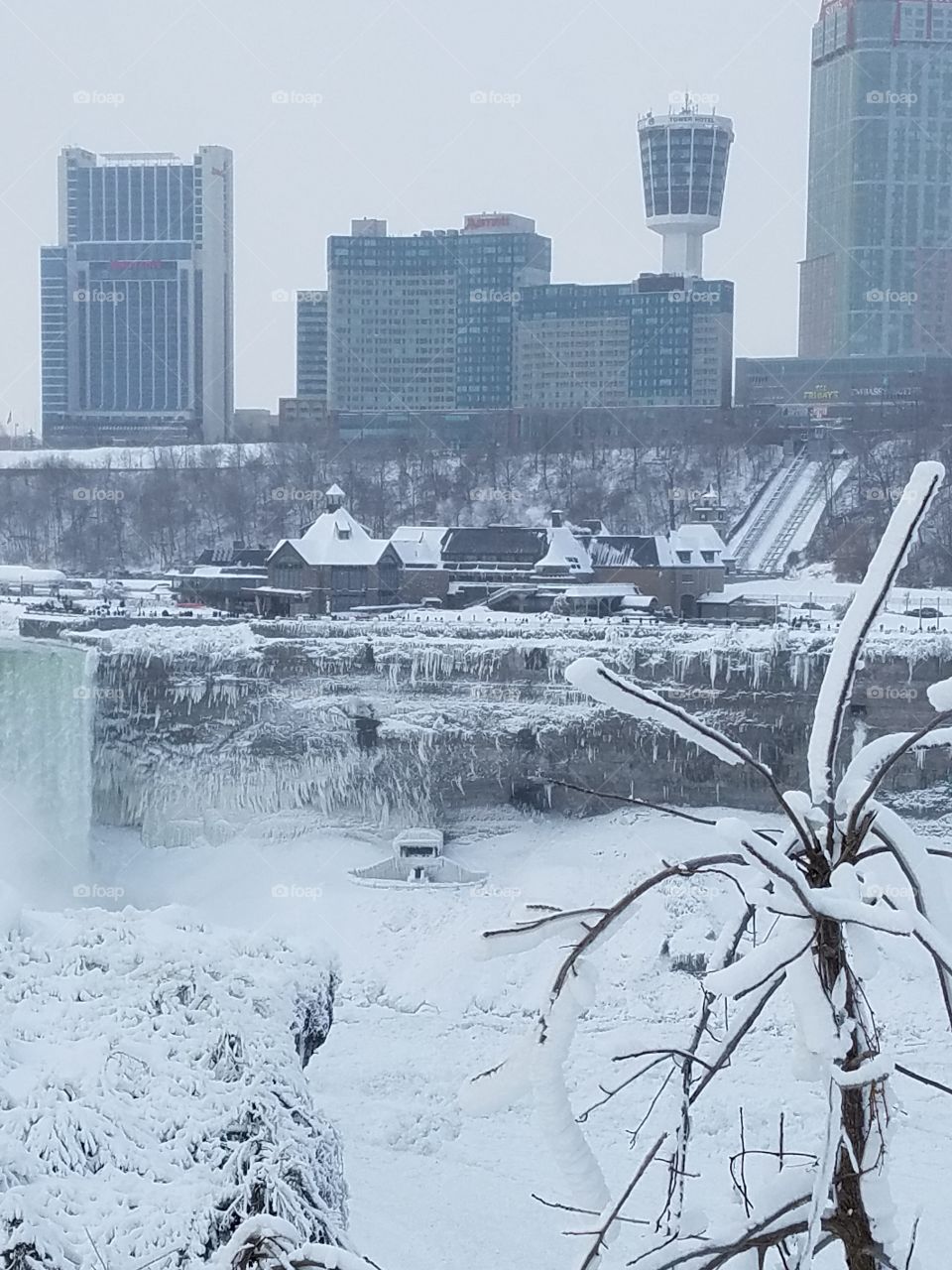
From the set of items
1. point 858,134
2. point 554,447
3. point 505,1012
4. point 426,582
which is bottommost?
point 505,1012

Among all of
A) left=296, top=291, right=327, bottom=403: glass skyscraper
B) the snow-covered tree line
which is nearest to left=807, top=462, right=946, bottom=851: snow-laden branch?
the snow-covered tree line

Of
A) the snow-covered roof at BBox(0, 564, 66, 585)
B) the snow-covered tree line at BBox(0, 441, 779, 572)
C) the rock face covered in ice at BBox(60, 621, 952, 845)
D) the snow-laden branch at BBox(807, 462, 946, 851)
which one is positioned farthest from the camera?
the snow-covered tree line at BBox(0, 441, 779, 572)

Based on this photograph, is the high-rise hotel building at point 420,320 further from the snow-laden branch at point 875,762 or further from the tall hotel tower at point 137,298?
the snow-laden branch at point 875,762

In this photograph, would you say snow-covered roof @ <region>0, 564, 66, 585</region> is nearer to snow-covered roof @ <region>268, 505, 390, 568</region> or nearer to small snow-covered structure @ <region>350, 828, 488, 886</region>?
snow-covered roof @ <region>268, 505, 390, 568</region>

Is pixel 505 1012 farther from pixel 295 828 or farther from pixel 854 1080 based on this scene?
pixel 854 1080

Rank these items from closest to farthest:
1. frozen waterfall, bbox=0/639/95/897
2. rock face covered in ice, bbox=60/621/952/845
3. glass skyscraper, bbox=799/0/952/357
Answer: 1. rock face covered in ice, bbox=60/621/952/845
2. frozen waterfall, bbox=0/639/95/897
3. glass skyscraper, bbox=799/0/952/357

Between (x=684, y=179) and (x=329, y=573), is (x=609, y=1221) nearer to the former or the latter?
(x=329, y=573)

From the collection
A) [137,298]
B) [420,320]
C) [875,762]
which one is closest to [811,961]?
[875,762]

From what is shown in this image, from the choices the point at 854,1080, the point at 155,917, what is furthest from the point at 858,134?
the point at 854,1080

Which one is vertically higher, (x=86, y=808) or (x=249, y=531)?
(x=249, y=531)
